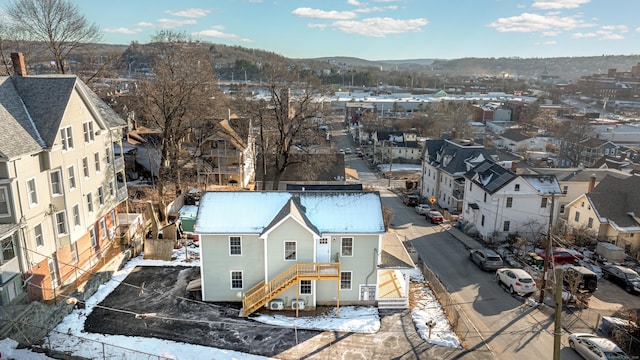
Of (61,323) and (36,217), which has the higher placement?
(36,217)

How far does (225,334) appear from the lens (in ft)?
71.1

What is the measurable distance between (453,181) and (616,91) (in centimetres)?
18214

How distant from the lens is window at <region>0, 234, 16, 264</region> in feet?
68.7

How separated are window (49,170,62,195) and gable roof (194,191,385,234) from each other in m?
7.93

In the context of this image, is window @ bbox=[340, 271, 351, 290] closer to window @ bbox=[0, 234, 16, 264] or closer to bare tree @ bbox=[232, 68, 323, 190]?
window @ bbox=[0, 234, 16, 264]

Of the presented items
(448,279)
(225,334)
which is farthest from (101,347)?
(448,279)

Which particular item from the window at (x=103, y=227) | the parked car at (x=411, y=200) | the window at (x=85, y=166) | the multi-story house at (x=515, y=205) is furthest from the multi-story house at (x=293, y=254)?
the parked car at (x=411, y=200)

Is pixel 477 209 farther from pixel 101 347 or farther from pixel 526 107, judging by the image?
pixel 526 107

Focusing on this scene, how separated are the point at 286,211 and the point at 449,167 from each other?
102ft

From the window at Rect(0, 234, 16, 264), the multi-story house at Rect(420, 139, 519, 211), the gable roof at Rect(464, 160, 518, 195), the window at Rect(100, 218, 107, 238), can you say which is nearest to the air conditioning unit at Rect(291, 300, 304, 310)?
the window at Rect(0, 234, 16, 264)

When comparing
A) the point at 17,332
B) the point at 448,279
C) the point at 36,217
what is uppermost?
the point at 36,217

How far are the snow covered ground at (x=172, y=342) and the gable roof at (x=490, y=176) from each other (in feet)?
54.4

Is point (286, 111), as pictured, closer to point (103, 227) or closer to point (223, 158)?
point (223, 158)

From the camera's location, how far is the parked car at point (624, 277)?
2867cm
